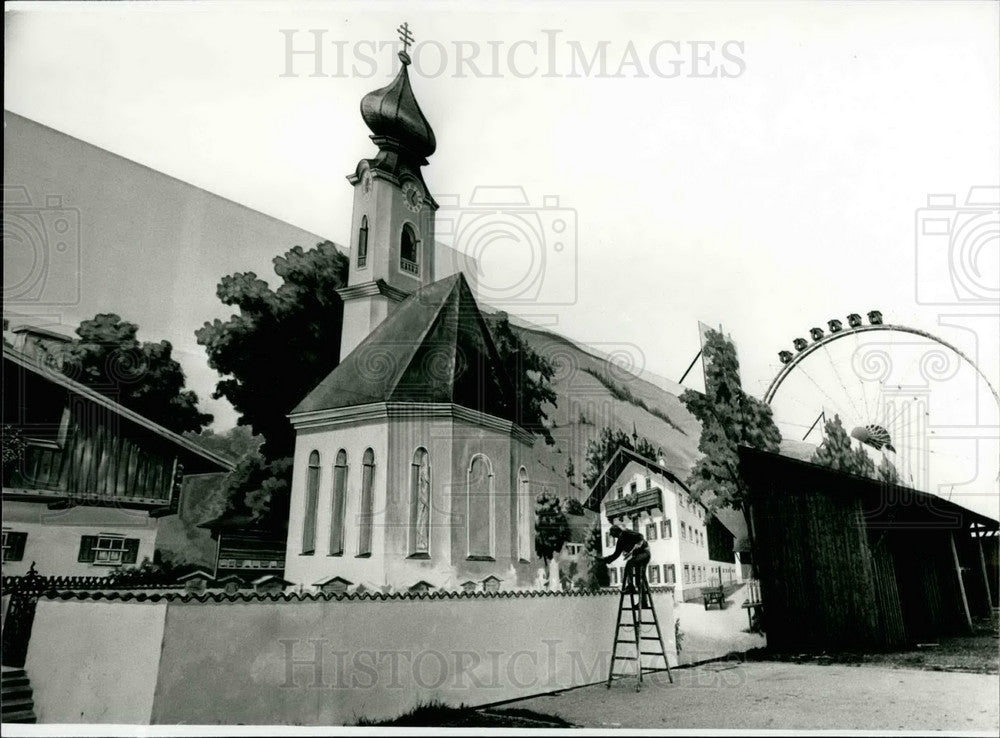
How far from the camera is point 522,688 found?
618cm

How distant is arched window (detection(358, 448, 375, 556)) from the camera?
6109 mm

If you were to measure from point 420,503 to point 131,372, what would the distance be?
2600 millimetres

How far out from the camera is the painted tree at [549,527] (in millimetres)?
6539

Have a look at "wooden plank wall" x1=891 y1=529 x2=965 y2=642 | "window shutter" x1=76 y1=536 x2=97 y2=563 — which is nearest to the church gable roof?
"window shutter" x1=76 y1=536 x2=97 y2=563

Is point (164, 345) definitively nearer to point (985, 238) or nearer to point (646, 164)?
point (646, 164)

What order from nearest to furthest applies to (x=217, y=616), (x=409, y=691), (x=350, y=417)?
(x=217, y=616) < (x=409, y=691) < (x=350, y=417)

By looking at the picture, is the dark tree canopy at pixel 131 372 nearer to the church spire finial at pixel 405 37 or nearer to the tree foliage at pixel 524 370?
the tree foliage at pixel 524 370

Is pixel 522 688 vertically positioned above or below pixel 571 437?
below

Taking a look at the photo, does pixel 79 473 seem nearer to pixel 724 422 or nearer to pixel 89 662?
pixel 89 662

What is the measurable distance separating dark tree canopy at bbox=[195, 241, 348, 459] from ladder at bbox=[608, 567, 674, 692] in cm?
320

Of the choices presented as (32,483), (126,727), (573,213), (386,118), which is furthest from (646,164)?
(126,727)

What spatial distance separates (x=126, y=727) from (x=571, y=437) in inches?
164

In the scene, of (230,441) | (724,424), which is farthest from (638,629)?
(230,441)

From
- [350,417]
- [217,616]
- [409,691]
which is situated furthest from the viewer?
[350,417]
